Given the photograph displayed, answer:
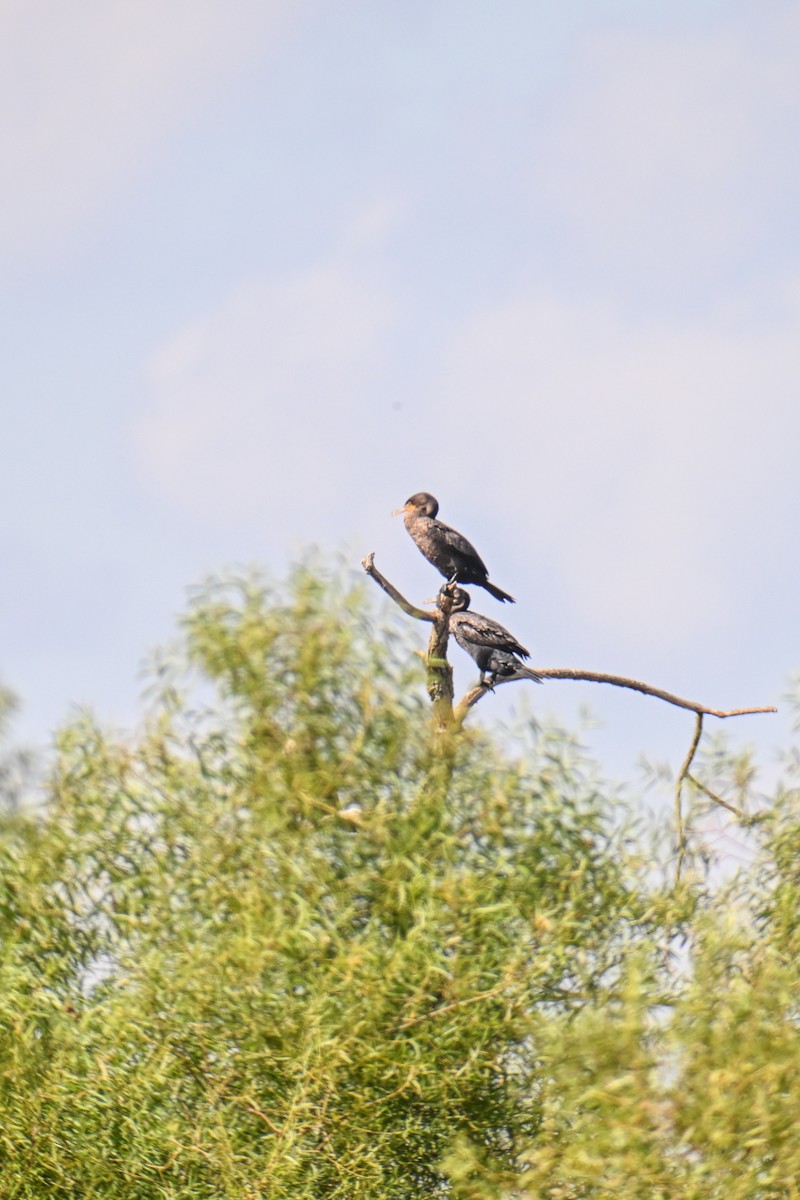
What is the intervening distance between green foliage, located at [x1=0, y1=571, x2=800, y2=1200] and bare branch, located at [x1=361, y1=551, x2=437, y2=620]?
1.51ft

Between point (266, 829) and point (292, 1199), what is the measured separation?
5.72 feet

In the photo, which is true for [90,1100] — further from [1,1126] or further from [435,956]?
[435,956]

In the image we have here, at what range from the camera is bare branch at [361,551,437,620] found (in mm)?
8602

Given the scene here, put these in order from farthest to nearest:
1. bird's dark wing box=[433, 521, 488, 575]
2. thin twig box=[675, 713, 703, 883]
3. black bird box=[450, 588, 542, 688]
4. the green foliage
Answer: bird's dark wing box=[433, 521, 488, 575], black bird box=[450, 588, 542, 688], thin twig box=[675, 713, 703, 883], the green foliage

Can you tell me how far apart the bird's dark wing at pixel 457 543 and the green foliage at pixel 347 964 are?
6.37 ft

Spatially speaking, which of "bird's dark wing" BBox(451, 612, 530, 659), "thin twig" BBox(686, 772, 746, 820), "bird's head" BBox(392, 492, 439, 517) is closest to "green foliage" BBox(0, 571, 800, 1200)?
"thin twig" BBox(686, 772, 746, 820)

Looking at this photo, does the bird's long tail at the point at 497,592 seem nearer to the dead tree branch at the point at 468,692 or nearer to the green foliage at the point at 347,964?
the dead tree branch at the point at 468,692

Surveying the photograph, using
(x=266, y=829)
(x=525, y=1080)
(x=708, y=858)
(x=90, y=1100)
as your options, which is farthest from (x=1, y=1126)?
(x=708, y=858)

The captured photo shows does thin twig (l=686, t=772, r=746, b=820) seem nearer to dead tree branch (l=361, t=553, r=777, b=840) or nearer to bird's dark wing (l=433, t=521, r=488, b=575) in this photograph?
dead tree branch (l=361, t=553, r=777, b=840)

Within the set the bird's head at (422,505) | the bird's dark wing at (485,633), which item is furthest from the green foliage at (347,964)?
the bird's head at (422,505)

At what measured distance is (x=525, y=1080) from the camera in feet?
24.0

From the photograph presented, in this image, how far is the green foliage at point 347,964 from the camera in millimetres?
6617

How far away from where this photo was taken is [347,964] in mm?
7090

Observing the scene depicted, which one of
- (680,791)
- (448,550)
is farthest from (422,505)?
(680,791)
